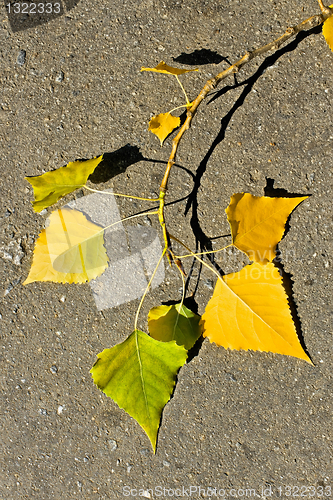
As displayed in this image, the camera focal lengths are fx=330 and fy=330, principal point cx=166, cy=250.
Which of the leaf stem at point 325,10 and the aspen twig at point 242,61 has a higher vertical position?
the leaf stem at point 325,10

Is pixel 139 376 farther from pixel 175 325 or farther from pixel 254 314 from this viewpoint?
pixel 254 314

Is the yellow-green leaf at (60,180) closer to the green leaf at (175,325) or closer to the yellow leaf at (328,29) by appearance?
the green leaf at (175,325)

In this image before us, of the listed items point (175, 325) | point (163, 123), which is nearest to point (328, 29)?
point (163, 123)

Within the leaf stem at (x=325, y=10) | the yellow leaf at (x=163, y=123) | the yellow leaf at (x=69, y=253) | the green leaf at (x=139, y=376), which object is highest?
the leaf stem at (x=325, y=10)

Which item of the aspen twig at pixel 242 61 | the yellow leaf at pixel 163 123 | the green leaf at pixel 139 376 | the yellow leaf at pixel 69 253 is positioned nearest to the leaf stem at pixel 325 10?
the aspen twig at pixel 242 61

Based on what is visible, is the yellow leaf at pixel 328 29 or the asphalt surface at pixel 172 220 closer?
the yellow leaf at pixel 328 29
